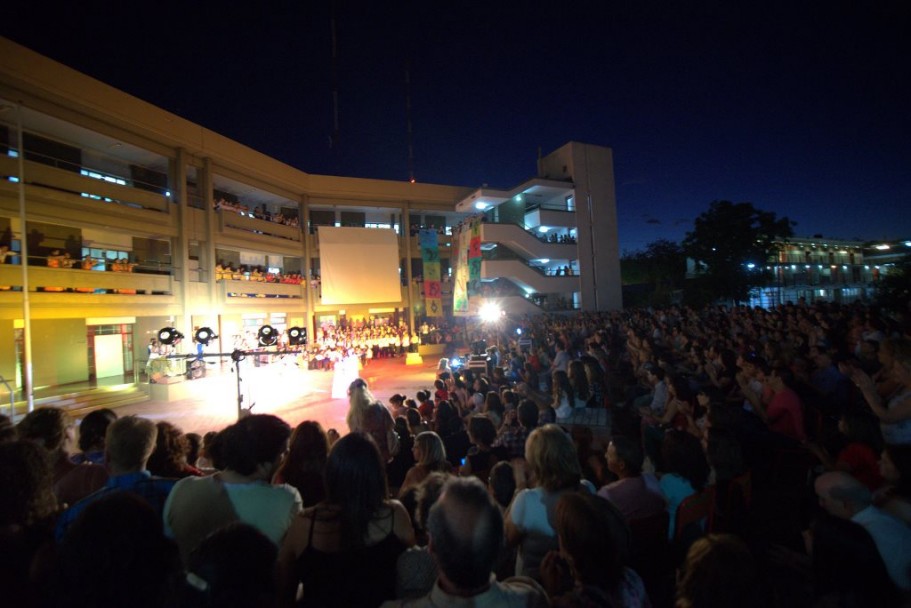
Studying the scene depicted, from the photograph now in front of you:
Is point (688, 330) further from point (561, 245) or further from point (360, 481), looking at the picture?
point (561, 245)

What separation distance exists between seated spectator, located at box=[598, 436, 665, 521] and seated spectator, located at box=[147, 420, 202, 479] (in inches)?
118

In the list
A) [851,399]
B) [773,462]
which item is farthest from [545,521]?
[851,399]

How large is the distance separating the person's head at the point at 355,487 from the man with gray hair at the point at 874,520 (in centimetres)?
220

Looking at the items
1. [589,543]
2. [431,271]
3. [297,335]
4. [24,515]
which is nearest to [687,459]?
[589,543]

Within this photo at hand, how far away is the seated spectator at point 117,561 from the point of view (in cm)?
114

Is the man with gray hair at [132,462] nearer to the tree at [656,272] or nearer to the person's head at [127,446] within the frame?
the person's head at [127,446]

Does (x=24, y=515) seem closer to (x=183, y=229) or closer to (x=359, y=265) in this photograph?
(x=183, y=229)

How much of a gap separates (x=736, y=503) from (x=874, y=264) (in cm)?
5355

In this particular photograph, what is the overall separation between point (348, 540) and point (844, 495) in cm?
241

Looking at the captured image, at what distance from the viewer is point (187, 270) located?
16.0 meters

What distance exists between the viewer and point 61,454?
116 inches

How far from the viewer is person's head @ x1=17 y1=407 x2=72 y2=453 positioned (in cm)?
290

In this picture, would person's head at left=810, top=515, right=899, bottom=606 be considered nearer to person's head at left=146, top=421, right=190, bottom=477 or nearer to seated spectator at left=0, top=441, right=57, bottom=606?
seated spectator at left=0, top=441, right=57, bottom=606

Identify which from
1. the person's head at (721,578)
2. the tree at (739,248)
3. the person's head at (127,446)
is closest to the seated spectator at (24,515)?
the person's head at (127,446)
